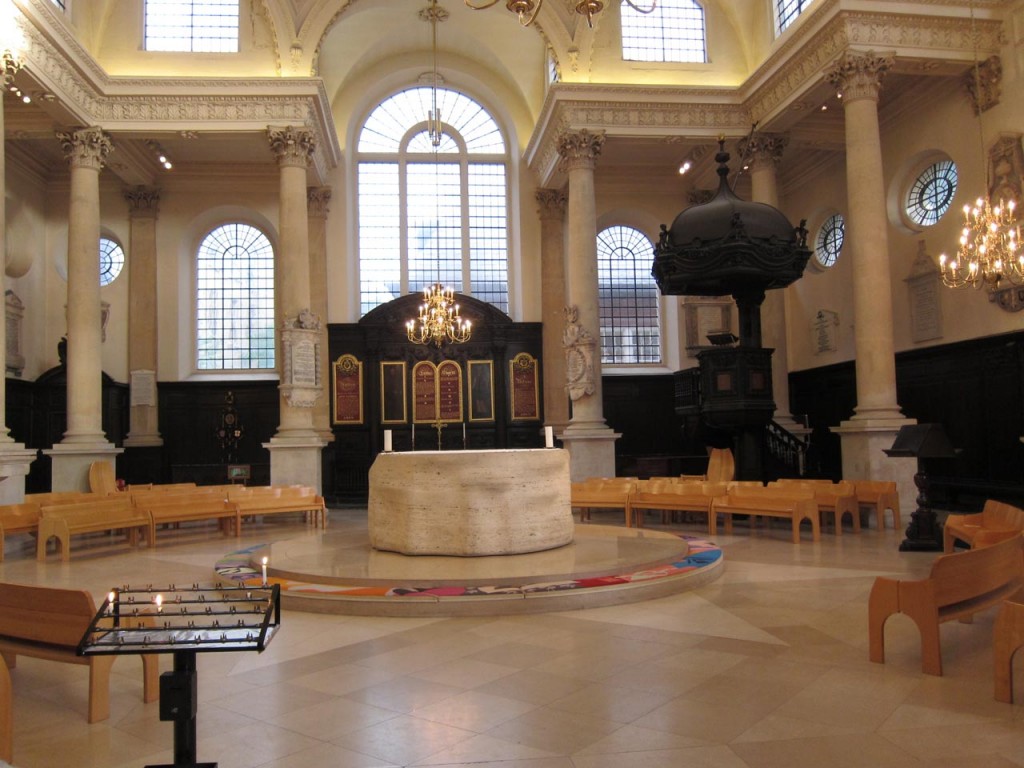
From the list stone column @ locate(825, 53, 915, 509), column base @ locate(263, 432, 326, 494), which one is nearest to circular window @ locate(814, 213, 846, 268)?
stone column @ locate(825, 53, 915, 509)

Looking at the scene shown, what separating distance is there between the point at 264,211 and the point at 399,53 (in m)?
5.91

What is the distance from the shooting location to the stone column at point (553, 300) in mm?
21766

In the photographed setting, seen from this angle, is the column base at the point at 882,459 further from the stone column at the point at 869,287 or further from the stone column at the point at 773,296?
the stone column at the point at 773,296

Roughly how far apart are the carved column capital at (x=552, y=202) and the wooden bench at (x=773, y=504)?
39.7ft

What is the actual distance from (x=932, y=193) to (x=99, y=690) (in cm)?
1747

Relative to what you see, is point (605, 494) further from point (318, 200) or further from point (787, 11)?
point (318, 200)

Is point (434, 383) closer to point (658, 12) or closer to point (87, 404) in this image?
point (87, 404)

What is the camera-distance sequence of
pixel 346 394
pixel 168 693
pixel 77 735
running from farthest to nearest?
1. pixel 346 394
2. pixel 77 735
3. pixel 168 693

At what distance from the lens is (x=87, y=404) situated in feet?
53.5

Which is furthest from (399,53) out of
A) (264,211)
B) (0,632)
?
(0,632)

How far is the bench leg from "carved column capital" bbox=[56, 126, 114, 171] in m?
15.1

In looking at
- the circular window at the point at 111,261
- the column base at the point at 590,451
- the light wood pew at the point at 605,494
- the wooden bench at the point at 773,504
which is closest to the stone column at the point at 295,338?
the column base at the point at 590,451

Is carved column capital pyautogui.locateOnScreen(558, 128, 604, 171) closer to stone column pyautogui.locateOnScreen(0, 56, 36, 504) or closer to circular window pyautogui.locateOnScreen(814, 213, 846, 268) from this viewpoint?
circular window pyautogui.locateOnScreen(814, 213, 846, 268)

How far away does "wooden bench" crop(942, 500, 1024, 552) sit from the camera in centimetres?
699
